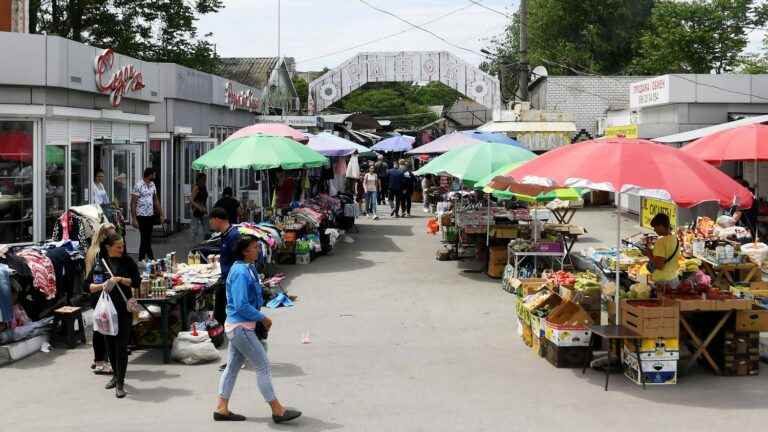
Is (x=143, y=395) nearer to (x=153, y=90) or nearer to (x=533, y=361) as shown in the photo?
(x=533, y=361)

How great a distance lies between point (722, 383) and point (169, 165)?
16.3 meters

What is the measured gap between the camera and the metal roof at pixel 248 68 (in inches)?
1734

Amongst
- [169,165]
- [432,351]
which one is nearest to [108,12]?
[169,165]

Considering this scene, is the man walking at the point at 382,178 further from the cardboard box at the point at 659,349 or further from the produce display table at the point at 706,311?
the cardboard box at the point at 659,349

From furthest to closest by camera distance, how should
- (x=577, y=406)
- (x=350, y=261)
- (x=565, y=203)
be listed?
1. (x=565, y=203)
2. (x=350, y=261)
3. (x=577, y=406)

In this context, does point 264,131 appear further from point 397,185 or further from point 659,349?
point 397,185

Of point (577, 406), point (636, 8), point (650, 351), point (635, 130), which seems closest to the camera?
point (577, 406)

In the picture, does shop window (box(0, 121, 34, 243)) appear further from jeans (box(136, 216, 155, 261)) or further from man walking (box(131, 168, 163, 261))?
jeans (box(136, 216, 155, 261))

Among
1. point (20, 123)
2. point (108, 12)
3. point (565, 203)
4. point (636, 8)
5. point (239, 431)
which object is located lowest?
point (239, 431)

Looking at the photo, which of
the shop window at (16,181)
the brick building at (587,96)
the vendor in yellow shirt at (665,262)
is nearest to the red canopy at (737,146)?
the vendor in yellow shirt at (665,262)

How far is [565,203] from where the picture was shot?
1984cm

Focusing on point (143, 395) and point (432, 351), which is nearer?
point (143, 395)

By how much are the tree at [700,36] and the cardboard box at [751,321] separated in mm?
44169

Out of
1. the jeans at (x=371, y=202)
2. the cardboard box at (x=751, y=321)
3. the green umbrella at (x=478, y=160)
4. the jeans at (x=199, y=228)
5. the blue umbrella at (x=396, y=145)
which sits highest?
the blue umbrella at (x=396, y=145)
